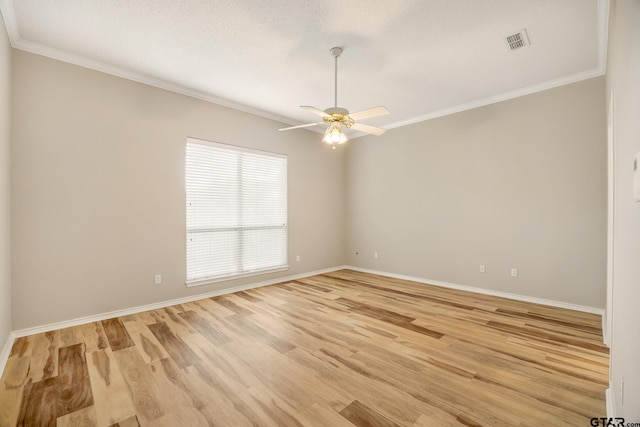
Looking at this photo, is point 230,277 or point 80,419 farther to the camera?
point 230,277

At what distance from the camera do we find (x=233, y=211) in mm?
4488

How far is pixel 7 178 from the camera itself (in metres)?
2.65

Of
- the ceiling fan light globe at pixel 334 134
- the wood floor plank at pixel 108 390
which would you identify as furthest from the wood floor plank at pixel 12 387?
the ceiling fan light globe at pixel 334 134

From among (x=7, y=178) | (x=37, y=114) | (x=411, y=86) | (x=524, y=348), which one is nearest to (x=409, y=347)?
(x=524, y=348)

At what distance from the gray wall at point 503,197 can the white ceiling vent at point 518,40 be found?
131 centimetres

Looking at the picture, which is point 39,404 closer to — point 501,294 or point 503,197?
point 501,294

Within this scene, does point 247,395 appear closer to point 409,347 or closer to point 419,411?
point 419,411

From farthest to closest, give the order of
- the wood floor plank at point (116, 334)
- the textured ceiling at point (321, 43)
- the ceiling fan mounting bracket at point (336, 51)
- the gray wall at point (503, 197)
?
the gray wall at point (503, 197)
the ceiling fan mounting bracket at point (336, 51)
the wood floor plank at point (116, 334)
the textured ceiling at point (321, 43)

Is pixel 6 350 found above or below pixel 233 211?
below

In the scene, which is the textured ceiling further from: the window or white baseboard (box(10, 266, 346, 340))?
white baseboard (box(10, 266, 346, 340))

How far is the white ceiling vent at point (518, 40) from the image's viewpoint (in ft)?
8.75

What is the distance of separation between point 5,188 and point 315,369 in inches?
127

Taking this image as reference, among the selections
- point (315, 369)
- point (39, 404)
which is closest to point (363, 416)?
point (315, 369)

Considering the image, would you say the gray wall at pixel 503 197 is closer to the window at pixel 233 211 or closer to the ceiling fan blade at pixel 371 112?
the window at pixel 233 211
